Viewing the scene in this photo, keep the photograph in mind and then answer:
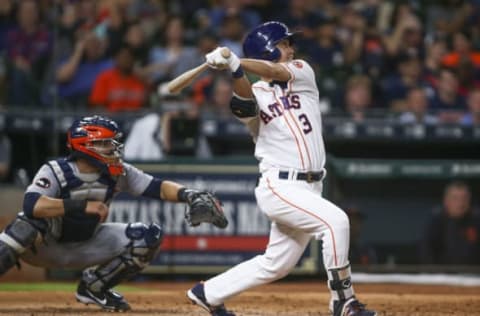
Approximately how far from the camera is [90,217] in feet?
22.7

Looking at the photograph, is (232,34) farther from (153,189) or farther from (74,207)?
(74,207)

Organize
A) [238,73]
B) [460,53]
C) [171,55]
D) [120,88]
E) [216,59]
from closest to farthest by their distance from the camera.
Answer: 1. [216,59]
2. [238,73]
3. [120,88]
4. [171,55]
5. [460,53]

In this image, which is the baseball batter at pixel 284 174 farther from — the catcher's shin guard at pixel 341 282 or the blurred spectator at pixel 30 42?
the blurred spectator at pixel 30 42

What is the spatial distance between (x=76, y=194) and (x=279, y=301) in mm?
1971

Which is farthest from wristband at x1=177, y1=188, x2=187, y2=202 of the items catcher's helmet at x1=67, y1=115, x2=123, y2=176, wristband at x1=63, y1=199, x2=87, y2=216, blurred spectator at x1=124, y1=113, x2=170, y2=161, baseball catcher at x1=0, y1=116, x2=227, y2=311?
blurred spectator at x1=124, y1=113, x2=170, y2=161

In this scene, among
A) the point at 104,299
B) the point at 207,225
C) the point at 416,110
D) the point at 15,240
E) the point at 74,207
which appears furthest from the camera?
the point at 416,110

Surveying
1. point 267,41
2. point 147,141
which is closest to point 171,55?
point 147,141

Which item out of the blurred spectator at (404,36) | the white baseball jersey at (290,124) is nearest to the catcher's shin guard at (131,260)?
the white baseball jersey at (290,124)

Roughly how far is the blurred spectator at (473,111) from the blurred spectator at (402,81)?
0.61 metres

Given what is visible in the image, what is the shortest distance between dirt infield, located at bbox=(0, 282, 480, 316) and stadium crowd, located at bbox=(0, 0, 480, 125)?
6.73 feet

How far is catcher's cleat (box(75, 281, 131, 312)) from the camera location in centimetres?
711

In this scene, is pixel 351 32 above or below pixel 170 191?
above

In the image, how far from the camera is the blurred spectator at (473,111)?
10.8 m

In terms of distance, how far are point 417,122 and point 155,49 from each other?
3.19 m
